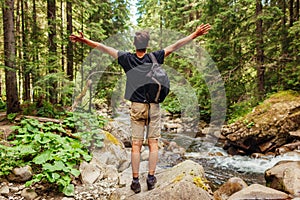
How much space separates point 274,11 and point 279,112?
14.1 ft

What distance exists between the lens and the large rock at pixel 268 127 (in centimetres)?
863

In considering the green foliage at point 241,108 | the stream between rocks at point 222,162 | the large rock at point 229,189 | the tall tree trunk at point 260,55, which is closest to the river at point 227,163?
the stream between rocks at point 222,162

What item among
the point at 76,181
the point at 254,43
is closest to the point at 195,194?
the point at 76,181

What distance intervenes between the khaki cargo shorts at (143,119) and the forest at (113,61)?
285cm

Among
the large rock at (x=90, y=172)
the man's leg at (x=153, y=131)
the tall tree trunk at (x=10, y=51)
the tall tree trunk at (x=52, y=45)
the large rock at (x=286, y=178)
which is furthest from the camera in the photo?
the tall tree trunk at (x=52, y=45)

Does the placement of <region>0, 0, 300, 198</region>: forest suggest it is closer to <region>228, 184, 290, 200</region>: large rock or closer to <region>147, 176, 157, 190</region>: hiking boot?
<region>147, 176, 157, 190</region>: hiking boot

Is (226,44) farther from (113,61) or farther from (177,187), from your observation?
(177,187)

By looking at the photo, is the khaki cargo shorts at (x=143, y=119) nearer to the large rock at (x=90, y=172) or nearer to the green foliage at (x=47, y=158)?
the green foliage at (x=47, y=158)

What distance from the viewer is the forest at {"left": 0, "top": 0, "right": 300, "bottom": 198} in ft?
23.3

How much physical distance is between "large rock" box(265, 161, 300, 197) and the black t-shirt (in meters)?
3.60

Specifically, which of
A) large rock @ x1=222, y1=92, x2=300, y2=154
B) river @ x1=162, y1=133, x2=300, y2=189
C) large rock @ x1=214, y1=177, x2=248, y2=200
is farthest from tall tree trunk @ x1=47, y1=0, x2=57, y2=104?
large rock @ x1=222, y1=92, x2=300, y2=154

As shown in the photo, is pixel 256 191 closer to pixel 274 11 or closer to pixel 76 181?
pixel 76 181

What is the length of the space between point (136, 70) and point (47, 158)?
8.19 feet

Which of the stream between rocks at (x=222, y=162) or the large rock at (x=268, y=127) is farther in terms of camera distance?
the large rock at (x=268, y=127)
